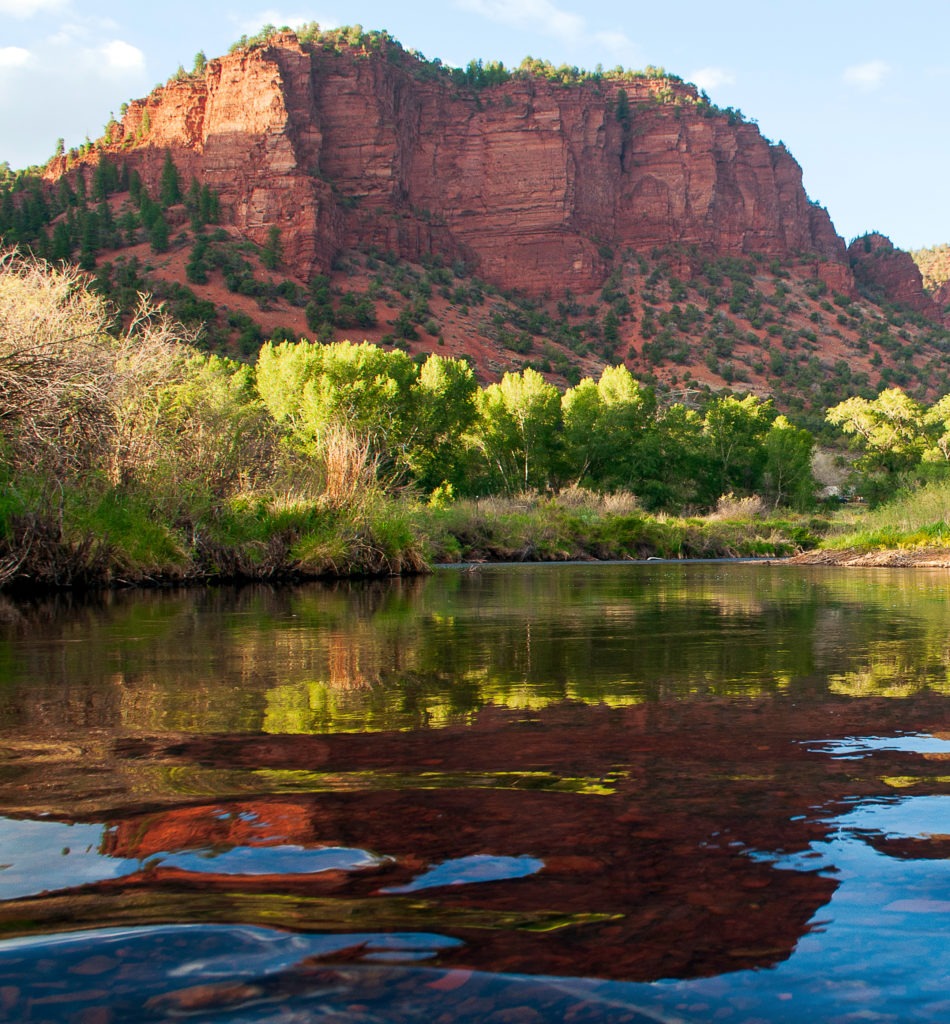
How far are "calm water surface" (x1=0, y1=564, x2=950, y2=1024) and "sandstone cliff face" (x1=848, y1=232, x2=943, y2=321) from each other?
4971 inches

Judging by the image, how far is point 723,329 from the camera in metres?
99.4

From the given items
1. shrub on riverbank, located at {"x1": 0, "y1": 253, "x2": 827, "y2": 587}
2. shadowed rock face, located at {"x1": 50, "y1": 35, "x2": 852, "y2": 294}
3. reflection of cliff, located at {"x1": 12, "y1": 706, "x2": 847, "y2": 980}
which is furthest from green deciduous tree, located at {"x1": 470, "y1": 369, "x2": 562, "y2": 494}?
shadowed rock face, located at {"x1": 50, "y1": 35, "x2": 852, "y2": 294}

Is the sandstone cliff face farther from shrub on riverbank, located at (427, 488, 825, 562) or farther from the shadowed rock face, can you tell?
shrub on riverbank, located at (427, 488, 825, 562)

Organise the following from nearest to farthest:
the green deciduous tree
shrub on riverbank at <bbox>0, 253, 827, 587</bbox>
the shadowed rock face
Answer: shrub on riverbank at <bbox>0, 253, 827, 587</bbox> < the green deciduous tree < the shadowed rock face

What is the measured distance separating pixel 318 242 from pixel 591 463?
5376 cm

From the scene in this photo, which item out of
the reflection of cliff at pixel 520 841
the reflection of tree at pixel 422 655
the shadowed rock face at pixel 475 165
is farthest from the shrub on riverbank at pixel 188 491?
the shadowed rock face at pixel 475 165

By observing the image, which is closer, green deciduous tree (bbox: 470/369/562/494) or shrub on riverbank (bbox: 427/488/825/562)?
shrub on riverbank (bbox: 427/488/825/562)

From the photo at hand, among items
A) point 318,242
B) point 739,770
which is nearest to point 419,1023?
point 739,770

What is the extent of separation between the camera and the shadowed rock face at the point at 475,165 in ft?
342

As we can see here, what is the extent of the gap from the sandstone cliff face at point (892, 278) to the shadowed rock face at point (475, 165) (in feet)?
13.5

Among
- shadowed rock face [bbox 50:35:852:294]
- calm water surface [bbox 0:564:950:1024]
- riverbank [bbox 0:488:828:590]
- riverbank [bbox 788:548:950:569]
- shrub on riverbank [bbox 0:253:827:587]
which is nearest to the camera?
calm water surface [bbox 0:564:950:1024]

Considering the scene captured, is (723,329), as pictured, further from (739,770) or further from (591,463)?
(739,770)

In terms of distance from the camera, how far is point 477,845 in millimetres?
2750

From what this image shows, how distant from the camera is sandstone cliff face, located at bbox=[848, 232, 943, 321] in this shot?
124m
